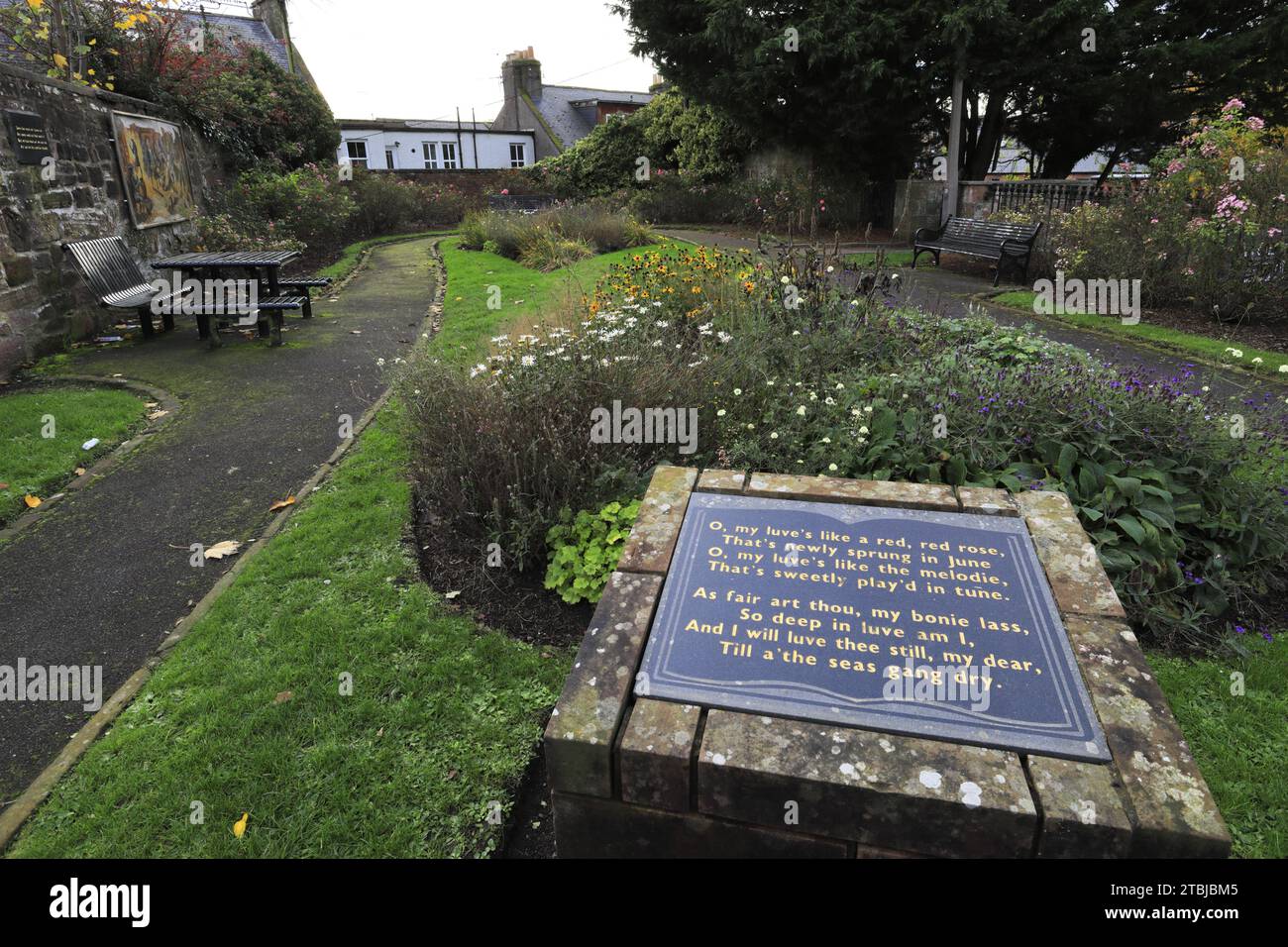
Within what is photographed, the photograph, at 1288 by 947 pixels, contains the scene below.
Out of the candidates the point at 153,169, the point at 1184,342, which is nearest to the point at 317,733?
the point at 1184,342

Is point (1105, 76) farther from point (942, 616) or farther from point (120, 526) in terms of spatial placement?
point (120, 526)

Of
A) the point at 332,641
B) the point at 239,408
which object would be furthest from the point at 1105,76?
the point at 332,641

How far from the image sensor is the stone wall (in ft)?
24.5

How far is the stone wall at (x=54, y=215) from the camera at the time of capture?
24.5ft

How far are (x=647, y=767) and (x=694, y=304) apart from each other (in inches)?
199

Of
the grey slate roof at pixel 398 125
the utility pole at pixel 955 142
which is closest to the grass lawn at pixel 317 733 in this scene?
the utility pole at pixel 955 142

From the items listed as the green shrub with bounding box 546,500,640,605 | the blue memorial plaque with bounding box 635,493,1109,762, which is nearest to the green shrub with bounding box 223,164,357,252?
the green shrub with bounding box 546,500,640,605

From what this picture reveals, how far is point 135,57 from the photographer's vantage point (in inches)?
457

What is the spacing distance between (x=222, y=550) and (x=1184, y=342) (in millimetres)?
8979

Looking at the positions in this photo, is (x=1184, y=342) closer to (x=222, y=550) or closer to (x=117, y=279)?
(x=222, y=550)

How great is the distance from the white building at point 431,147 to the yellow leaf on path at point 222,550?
3956cm

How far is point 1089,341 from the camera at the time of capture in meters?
8.20

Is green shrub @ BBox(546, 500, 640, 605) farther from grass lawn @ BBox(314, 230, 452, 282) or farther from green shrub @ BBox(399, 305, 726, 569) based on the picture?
grass lawn @ BBox(314, 230, 452, 282)

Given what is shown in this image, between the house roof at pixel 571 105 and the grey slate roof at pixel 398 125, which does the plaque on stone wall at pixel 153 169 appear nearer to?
the grey slate roof at pixel 398 125
